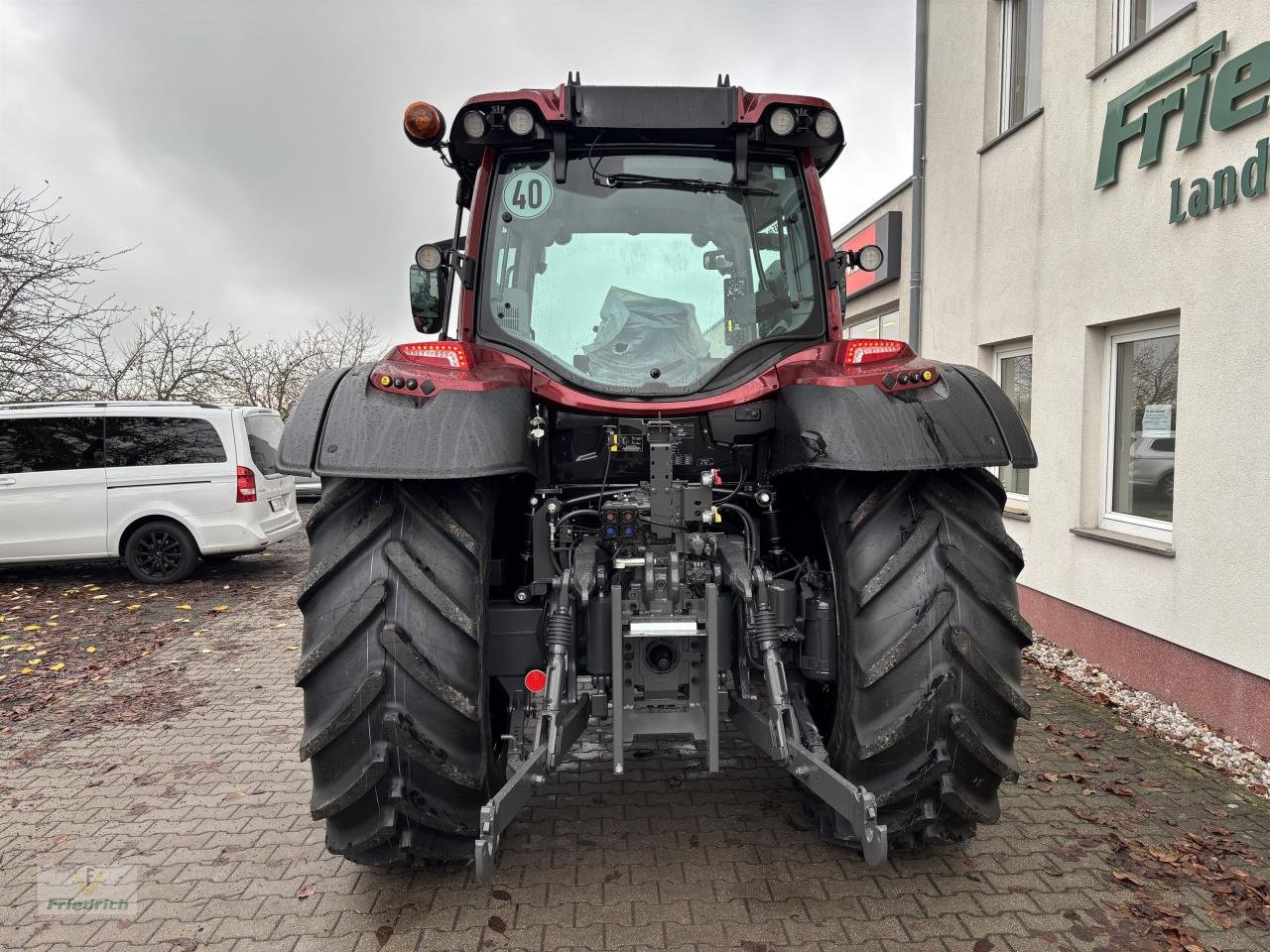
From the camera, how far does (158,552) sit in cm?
844

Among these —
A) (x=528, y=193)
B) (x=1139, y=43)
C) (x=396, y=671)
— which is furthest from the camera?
(x=1139, y=43)

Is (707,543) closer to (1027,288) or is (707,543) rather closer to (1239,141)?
(1239,141)

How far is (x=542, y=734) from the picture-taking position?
231 centimetres

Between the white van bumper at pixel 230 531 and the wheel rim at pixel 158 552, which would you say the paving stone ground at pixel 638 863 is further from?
the wheel rim at pixel 158 552

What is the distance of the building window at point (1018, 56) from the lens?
6434 mm

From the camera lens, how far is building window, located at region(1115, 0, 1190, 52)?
4879mm


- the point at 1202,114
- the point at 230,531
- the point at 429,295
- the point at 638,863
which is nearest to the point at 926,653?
the point at 638,863

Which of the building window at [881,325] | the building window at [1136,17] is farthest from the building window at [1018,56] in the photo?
the building window at [881,325]

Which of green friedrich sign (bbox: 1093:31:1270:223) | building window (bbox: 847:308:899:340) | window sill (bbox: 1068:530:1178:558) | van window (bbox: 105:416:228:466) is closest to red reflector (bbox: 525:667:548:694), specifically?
window sill (bbox: 1068:530:1178:558)

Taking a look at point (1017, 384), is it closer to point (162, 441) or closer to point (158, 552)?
point (162, 441)

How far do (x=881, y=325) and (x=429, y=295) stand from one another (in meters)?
7.75

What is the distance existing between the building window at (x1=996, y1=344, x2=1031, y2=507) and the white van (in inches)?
273

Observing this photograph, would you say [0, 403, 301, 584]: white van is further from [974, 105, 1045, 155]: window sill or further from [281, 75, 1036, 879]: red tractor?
[974, 105, 1045, 155]: window sill

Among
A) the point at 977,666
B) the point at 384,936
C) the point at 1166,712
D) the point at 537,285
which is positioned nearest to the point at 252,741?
the point at 384,936
